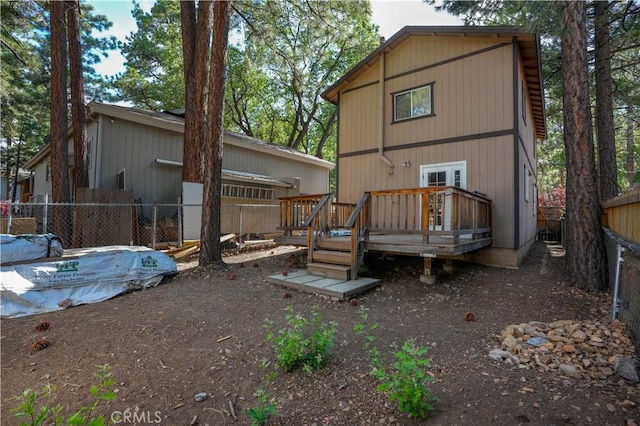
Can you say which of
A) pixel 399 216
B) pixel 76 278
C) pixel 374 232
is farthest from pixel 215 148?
pixel 399 216

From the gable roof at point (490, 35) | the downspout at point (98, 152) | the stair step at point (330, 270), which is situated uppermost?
the gable roof at point (490, 35)

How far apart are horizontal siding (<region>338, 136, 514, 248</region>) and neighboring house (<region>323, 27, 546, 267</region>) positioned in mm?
21

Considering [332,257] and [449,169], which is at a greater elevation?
[449,169]

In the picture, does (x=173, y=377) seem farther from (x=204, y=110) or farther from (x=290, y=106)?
(x=290, y=106)

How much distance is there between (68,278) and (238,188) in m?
7.44

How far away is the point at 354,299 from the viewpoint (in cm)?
458

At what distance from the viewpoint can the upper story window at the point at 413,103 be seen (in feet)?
27.2

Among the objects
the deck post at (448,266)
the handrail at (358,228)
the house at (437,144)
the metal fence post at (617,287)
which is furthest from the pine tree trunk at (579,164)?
the handrail at (358,228)

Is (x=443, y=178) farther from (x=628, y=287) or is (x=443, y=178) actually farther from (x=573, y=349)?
(x=573, y=349)

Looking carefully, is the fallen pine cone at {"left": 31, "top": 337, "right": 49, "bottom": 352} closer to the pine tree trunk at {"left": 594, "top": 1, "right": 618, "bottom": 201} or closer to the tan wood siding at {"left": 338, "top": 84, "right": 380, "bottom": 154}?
the tan wood siding at {"left": 338, "top": 84, "right": 380, "bottom": 154}

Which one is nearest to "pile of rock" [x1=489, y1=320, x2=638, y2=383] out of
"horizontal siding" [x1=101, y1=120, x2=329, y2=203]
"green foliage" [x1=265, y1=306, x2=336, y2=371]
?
"green foliage" [x1=265, y1=306, x2=336, y2=371]

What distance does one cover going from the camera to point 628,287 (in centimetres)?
350

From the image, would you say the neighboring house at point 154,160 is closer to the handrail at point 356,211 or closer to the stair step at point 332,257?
the stair step at point 332,257

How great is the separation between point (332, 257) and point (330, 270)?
27 centimetres
